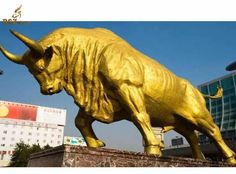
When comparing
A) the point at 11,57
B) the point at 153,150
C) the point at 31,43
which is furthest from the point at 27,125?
the point at 153,150

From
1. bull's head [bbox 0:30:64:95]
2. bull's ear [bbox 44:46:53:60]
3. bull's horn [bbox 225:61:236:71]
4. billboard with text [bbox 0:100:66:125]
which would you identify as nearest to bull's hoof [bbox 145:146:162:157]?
bull's head [bbox 0:30:64:95]

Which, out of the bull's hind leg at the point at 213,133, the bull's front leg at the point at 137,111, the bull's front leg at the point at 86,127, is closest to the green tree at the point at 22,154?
the bull's front leg at the point at 86,127

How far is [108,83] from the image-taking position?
6887 millimetres

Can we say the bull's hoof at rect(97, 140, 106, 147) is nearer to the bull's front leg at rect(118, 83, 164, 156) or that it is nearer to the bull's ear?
the bull's front leg at rect(118, 83, 164, 156)

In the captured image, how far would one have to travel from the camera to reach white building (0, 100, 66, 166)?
64.2m

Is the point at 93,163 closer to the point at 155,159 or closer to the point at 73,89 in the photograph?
the point at 155,159

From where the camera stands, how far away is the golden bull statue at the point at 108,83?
6.84 metres

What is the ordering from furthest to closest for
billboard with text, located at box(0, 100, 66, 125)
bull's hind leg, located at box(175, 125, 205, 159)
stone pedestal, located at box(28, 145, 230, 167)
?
billboard with text, located at box(0, 100, 66, 125)
bull's hind leg, located at box(175, 125, 205, 159)
stone pedestal, located at box(28, 145, 230, 167)

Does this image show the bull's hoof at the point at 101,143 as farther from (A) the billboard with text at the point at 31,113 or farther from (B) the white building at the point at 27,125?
(A) the billboard with text at the point at 31,113

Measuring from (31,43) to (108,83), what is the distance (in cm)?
179

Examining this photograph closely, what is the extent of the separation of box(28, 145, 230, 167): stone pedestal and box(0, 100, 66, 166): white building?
5762cm

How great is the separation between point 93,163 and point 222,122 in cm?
4701

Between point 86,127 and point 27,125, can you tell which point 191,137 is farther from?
point 27,125

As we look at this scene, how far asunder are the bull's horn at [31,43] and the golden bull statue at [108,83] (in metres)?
0.02
